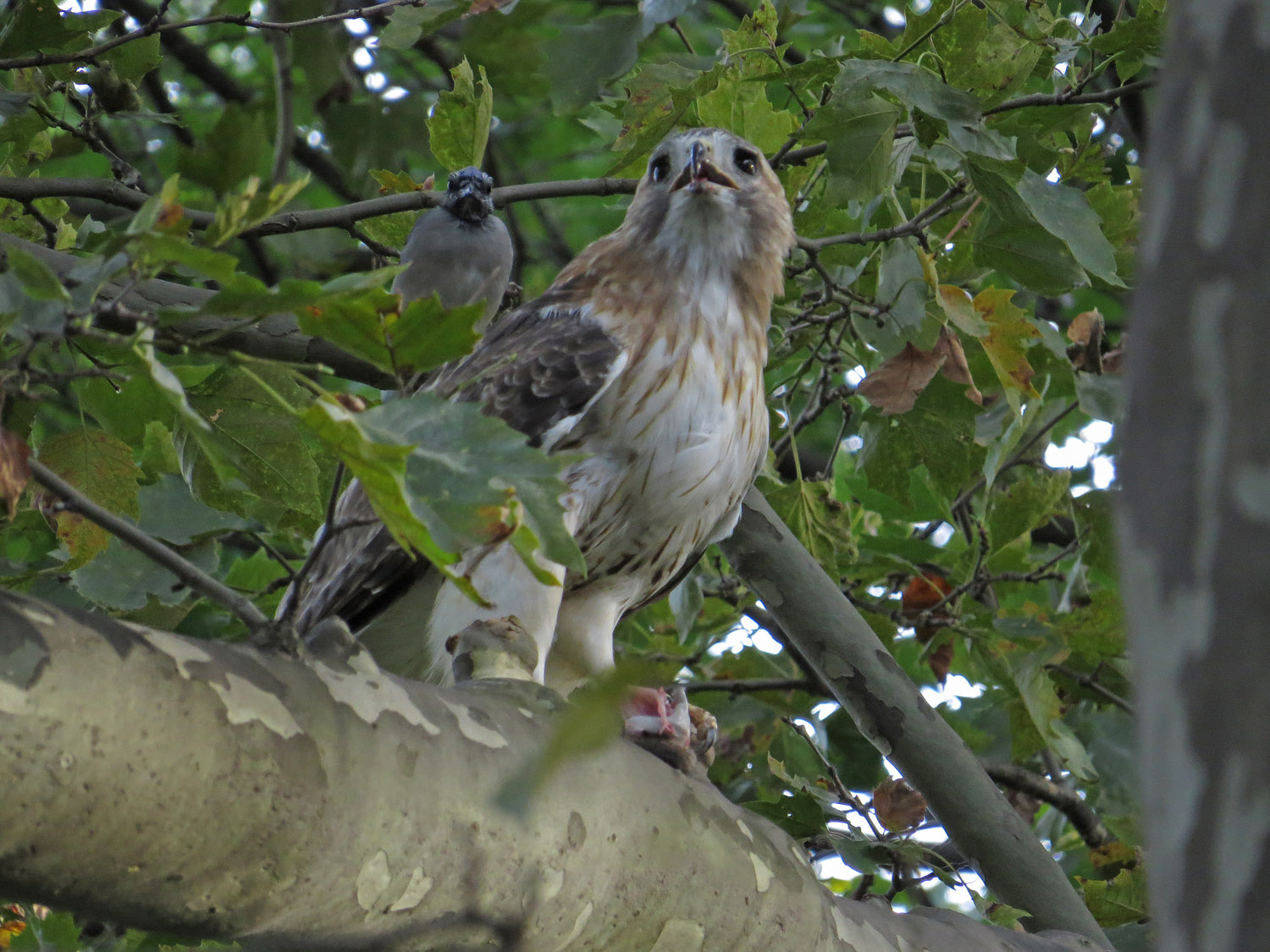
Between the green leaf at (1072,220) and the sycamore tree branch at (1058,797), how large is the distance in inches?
63.9

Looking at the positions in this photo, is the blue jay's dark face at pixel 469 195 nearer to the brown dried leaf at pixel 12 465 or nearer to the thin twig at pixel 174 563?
the brown dried leaf at pixel 12 465

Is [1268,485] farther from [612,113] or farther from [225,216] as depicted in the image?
[612,113]

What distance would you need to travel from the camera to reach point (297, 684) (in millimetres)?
1390

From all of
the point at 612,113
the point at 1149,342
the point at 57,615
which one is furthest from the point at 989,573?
the point at 1149,342

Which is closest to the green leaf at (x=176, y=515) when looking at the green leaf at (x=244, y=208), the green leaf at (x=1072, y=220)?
the green leaf at (x=244, y=208)

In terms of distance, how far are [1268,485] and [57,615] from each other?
105 cm

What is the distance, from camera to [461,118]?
309 cm

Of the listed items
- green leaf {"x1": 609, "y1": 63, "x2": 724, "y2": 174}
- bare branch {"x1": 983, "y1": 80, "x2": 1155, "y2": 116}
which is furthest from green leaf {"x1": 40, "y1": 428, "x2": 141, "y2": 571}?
bare branch {"x1": 983, "y1": 80, "x2": 1155, "y2": 116}

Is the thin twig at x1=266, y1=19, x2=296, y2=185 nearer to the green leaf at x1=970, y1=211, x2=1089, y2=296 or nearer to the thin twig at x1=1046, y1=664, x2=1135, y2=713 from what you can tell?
the green leaf at x1=970, y1=211, x2=1089, y2=296

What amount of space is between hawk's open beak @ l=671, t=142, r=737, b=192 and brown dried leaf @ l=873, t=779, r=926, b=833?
5.05 ft

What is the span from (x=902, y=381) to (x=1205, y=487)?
2.48 metres

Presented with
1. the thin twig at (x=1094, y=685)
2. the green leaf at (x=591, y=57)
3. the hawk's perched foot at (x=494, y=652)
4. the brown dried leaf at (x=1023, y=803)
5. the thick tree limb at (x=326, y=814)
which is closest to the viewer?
the thick tree limb at (x=326, y=814)

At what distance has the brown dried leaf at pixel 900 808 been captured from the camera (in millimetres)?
2742

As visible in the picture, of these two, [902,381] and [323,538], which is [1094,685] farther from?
[323,538]
